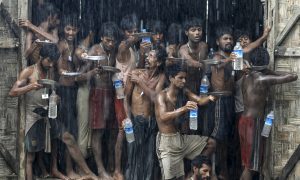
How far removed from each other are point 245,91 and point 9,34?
344cm

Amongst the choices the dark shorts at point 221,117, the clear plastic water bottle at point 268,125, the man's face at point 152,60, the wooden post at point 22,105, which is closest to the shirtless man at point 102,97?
the man's face at point 152,60

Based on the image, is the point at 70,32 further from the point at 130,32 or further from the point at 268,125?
the point at 268,125

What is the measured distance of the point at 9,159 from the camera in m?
13.6

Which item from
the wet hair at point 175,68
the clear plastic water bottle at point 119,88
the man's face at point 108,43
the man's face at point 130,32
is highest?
the man's face at point 130,32

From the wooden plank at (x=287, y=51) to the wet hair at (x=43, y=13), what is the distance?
3.29m

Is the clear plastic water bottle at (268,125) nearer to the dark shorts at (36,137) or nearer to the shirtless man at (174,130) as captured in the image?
the shirtless man at (174,130)

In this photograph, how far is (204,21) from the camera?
1583cm

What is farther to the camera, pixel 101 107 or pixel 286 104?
pixel 101 107

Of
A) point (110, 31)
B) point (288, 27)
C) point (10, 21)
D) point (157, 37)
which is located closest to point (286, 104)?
point (288, 27)

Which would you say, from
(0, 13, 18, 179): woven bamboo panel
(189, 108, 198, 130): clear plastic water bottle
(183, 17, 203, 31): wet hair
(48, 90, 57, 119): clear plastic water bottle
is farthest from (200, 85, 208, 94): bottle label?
(0, 13, 18, 179): woven bamboo panel

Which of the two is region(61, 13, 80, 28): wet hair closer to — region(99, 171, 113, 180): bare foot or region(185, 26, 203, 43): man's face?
region(185, 26, 203, 43): man's face

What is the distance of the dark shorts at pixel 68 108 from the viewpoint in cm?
1363

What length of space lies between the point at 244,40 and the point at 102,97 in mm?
2179

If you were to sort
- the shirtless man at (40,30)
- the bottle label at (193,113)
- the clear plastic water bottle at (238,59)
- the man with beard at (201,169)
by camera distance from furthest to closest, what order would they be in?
the shirtless man at (40,30)
the clear plastic water bottle at (238,59)
the bottle label at (193,113)
the man with beard at (201,169)
